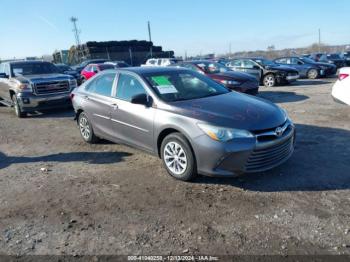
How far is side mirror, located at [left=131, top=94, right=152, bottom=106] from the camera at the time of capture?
4.88m

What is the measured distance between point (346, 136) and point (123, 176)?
→ 450 centimetres

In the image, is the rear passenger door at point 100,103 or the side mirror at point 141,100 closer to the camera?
the side mirror at point 141,100

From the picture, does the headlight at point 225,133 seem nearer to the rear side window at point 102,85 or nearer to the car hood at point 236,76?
the rear side window at point 102,85

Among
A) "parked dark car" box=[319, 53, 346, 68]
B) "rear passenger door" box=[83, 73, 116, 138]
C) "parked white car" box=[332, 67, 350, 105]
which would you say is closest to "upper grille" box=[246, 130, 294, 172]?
"rear passenger door" box=[83, 73, 116, 138]

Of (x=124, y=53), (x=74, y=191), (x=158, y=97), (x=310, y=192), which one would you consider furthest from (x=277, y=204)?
(x=124, y=53)

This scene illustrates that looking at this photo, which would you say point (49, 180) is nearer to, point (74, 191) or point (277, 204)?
point (74, 191)

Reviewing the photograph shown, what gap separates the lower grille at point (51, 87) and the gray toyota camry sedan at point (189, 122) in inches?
184

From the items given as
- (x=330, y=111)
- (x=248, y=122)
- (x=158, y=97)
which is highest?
(x=158, y=97)

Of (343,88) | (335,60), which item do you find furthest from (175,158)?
(335,60)

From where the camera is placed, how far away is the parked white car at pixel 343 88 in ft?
21.6

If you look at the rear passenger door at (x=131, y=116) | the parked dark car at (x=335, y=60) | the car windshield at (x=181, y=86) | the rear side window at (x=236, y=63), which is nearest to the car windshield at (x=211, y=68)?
the rear side window at (x=236, y=63)

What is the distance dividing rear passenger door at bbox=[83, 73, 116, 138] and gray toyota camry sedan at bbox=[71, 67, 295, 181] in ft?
0.06

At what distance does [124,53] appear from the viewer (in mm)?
38906

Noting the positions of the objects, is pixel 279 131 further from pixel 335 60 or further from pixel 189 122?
pixel 335 60
